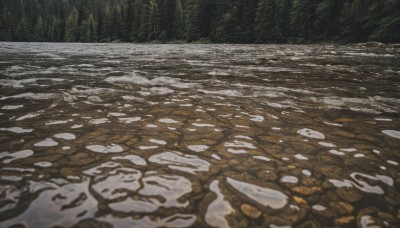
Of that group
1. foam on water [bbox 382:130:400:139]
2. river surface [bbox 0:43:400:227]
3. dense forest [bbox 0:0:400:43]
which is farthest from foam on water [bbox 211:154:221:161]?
dense forest [bbox 0:0:400:43]

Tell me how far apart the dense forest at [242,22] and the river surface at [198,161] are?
30.4 m

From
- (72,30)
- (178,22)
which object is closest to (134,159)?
(178,22)

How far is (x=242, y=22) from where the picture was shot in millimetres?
51344

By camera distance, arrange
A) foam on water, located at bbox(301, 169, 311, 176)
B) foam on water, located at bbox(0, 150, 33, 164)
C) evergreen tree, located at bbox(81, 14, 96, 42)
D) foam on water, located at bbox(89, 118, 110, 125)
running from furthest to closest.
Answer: evergreen tree, located at bbox(81, 14, 96, 42)
foam on water, located at bbox(89, 118, 110, 125)
foam on water, located at bbox(0, 150, 33, 164)
foam on water, located at bbox(301, 169, 311, 176)

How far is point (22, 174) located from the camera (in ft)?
7.33

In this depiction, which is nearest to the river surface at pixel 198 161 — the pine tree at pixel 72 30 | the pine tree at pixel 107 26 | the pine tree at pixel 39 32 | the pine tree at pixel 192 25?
the pine tree at pixel 192 25

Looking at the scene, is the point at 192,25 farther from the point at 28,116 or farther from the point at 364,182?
the point at 364,182

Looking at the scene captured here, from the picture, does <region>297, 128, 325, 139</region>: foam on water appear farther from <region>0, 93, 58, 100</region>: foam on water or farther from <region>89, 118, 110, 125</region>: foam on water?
<region>0, 93, 58, 100</region>: foam on water

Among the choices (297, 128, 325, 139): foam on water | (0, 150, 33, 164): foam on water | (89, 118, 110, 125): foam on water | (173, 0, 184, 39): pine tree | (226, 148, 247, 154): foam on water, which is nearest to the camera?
(0, 150, 33, 164): foam on water

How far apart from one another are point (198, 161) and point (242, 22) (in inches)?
2049

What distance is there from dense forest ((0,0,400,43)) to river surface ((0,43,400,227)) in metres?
30.4

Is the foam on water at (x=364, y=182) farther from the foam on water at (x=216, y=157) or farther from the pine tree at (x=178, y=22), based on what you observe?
the pine tree at (x=178, y=22)

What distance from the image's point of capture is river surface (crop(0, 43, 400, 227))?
1842 mm

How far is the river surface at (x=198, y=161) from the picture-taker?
184cm
